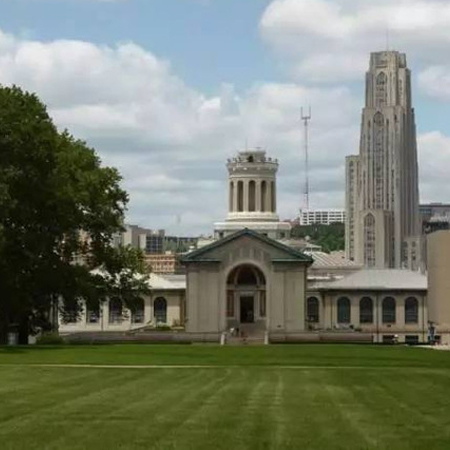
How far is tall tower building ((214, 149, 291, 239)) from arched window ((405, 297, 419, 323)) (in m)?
16.2

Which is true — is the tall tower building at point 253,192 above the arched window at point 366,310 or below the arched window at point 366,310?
above

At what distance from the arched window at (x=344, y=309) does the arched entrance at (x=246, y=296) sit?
14716 mm

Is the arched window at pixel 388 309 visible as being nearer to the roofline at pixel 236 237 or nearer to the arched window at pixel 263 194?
the arched window at pixel 263 194

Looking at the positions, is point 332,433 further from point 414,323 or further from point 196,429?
point 414,323

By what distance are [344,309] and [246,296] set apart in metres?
16.1

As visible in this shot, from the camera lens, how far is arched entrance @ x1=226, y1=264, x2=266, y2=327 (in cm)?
10419

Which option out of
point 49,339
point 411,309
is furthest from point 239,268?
point 49,339

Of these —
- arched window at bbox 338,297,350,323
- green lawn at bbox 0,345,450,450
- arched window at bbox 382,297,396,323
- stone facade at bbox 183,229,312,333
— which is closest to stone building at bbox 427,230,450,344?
stone facade at bbox 183,229,312,333

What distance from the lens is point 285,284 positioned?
3991 inches

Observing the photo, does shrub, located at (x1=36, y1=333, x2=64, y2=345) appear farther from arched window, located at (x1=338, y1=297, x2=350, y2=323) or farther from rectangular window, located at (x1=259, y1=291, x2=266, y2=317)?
arched window, located at (x1=338, y1=297, x2=350, y2=323)

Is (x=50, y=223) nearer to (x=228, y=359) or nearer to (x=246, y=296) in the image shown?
(x=228, y=359)

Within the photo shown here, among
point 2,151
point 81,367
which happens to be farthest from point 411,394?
point 2,151

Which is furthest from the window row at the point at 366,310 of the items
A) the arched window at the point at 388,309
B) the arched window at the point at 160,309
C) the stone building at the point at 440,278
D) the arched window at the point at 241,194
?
the stone building at the point at 440,278

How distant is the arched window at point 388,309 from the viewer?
384 ft
